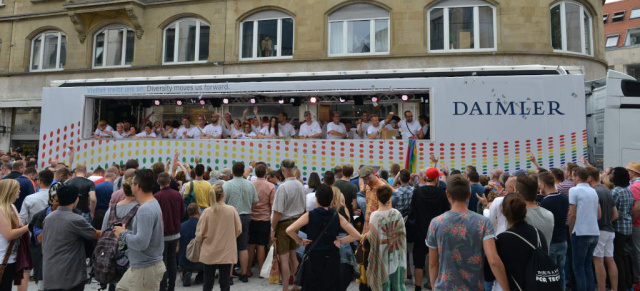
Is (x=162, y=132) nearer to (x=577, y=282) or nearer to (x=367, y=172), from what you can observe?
(x=367, y=172)

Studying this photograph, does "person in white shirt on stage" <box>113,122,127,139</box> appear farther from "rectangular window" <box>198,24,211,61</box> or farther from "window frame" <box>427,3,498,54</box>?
"window frame" <box>427,3,498,54</box>

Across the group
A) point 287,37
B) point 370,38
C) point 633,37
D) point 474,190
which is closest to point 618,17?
point 633,37

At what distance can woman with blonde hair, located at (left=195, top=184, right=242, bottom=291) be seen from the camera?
5.69 metres

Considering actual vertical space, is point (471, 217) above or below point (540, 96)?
below

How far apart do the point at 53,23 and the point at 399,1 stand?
16.3 metres

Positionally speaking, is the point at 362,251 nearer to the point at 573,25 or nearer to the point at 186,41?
the point at 573,25

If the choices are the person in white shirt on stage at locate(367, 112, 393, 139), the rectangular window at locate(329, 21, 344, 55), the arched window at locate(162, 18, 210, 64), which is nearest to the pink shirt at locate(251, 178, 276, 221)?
the person in white shirt on stage at locate(367, 112, 393, 139)

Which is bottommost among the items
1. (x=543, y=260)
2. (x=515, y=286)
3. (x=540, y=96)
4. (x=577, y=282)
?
(x=577, y=282)

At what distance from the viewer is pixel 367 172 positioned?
6531 millimetres

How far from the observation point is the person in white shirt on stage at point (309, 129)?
11039mm

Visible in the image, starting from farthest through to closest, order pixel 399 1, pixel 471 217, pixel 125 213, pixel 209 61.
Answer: pixel 209 61 < pixel 399 1 < pixel 125 213 < pixel 471 217

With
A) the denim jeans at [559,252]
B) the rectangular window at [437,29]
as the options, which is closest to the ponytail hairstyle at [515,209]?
the denim jeans at [559,252]

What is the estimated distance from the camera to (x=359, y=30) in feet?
55.5

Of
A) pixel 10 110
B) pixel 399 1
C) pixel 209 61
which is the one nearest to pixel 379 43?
pixel 399 1
